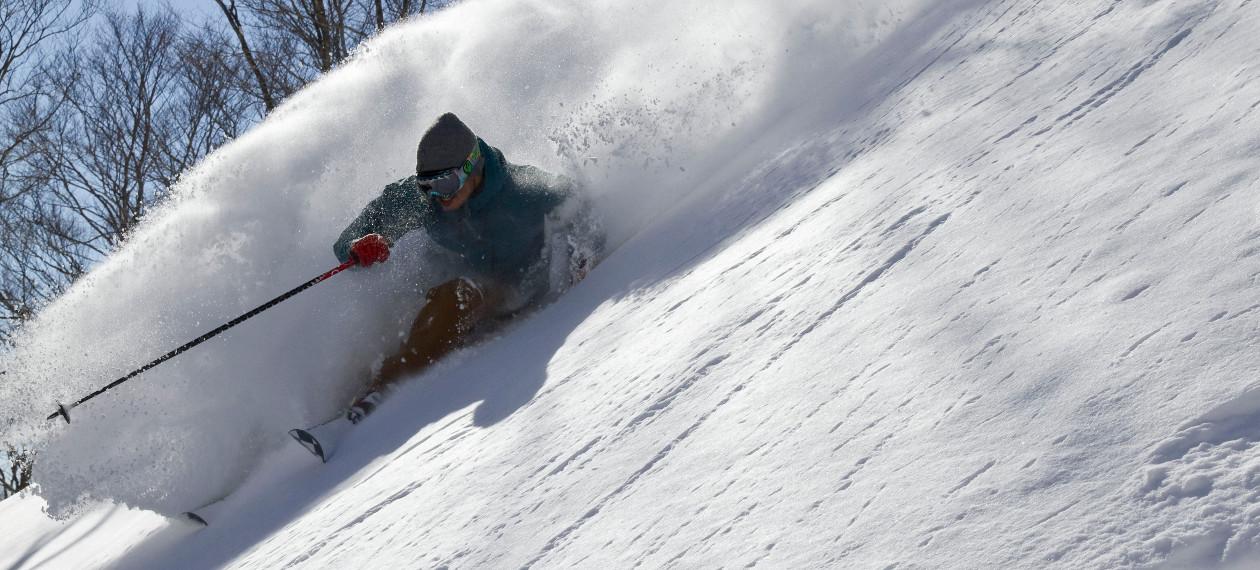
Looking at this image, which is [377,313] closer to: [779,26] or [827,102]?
[827,102]

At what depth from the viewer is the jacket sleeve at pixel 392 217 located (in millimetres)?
4992

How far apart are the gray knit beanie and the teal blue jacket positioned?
0.71 ft

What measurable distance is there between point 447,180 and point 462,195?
0.14 metres

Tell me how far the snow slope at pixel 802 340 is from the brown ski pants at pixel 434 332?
12 centimetres

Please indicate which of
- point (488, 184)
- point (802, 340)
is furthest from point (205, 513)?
point (802, 340)

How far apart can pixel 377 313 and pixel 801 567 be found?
12.3ft

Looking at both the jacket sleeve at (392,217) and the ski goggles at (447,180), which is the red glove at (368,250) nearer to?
the jacket sleeve at (392,217)

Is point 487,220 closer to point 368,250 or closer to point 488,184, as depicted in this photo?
point 488,184

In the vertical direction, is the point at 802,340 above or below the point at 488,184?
below

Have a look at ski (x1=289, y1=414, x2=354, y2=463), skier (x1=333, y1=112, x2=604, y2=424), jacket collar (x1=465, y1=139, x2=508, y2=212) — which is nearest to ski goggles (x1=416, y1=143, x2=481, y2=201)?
skier (x1=333, y1=112, x2=604, y2=424)

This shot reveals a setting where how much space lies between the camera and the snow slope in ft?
5.31

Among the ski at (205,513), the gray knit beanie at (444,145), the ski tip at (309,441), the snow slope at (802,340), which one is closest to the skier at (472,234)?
the gray knit beanie at (444,145)

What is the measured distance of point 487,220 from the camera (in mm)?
4938

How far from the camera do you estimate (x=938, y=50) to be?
5.03 meters
